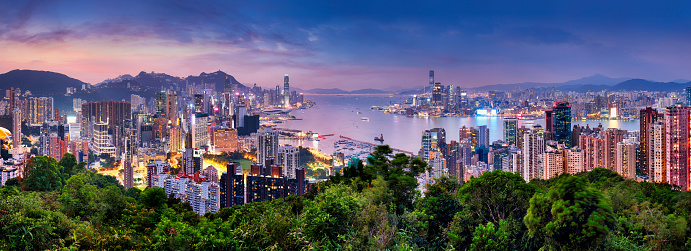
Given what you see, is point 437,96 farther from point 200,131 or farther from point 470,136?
point 200,131

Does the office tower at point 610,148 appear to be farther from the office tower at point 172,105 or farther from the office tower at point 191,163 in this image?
the office tower at point 172,105

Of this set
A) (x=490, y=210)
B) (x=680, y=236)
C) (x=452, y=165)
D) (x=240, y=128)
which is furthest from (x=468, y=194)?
(x=240, y=128)

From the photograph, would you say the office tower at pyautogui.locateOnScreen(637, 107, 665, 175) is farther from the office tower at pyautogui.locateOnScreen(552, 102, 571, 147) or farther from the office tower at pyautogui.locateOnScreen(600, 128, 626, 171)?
the office tower at pyautogui.locateOnScreen(552, 102, 571, 147)

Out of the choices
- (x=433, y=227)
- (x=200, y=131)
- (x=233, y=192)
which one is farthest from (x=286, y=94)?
(x=433, y=227)

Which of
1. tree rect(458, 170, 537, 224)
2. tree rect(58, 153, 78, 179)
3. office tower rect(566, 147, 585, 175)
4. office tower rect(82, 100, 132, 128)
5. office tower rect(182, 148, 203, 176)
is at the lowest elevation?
office tower rect(182, 148, 203, 176)

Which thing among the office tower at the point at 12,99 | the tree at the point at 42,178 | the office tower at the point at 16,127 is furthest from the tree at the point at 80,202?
the office tower at the point at 12,99

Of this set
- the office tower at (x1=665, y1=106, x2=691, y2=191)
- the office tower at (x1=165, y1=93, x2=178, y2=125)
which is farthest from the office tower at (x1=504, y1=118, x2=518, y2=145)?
the office tower at (x1=165, y1=93, x2=178, y2=125)

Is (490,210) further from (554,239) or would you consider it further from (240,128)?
(240,128)
